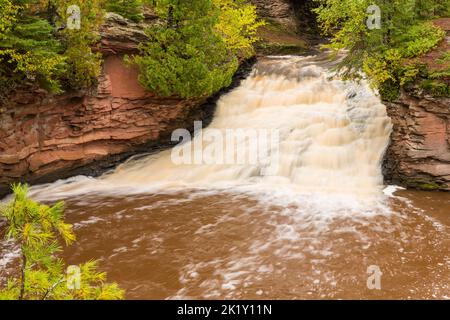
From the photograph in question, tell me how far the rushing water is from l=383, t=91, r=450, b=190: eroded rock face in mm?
563

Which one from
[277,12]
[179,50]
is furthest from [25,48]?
[277,12]

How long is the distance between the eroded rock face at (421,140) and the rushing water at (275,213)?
1.85 ft

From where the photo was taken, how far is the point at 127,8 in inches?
520

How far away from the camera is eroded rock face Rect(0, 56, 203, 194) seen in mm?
10492

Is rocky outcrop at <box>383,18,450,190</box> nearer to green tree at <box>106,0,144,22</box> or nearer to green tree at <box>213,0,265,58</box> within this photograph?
green tree at <box>213,0,265,58</box>

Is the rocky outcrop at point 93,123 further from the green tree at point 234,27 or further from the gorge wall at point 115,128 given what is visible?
the green tree at point 234,27

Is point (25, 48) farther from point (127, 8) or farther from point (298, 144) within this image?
point (298, 144)

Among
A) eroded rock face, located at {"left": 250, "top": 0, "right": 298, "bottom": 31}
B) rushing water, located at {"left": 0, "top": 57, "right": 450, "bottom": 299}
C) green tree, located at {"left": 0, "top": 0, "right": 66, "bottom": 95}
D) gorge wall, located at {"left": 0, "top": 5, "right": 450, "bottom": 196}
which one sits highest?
eroded rock face, located at {"left": 250, "top": 0, "right": 298, "bottom": 31}

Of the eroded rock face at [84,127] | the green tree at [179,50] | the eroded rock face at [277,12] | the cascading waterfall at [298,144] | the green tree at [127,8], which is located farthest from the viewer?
the eroded rock face at [277,12]

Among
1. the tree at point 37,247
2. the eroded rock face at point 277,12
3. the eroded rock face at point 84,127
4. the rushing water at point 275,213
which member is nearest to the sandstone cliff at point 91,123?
the eroded rock face at point 84,127

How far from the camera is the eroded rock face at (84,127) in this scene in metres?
10.5

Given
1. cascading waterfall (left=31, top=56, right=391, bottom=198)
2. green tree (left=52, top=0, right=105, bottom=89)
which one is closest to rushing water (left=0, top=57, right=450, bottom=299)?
cascading waterfall (left=31, top=56, right=391, bottom=198)
